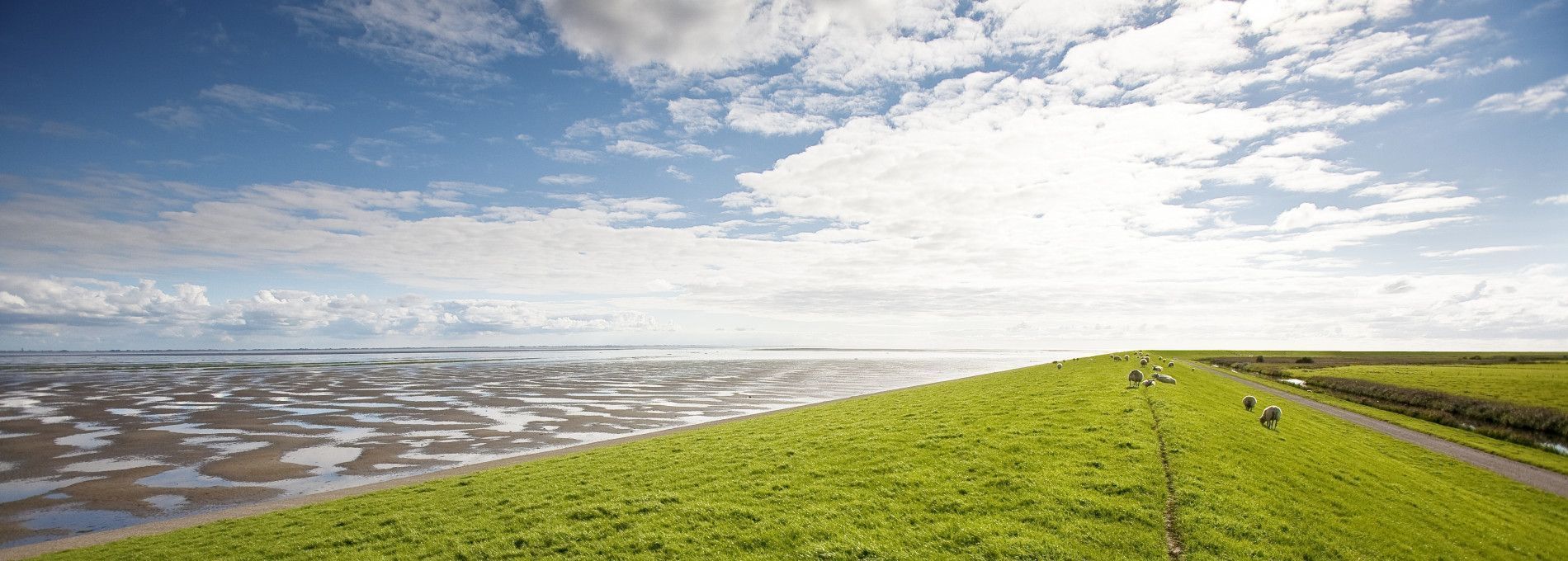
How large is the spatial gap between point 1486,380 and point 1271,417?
197ft

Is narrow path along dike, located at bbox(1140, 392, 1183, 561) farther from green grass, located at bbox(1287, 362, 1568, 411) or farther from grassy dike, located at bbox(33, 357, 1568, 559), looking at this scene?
green grass, located at bbox(1287, 362, 1568, 411)

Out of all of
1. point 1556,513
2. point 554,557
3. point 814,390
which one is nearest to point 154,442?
point 554,557

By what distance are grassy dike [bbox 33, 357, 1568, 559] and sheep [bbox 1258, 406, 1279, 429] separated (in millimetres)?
1908

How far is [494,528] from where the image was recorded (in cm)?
1423

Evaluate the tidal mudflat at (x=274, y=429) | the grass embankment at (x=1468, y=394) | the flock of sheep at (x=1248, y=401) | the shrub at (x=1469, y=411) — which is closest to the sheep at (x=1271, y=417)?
the flock of sheep at (x=1248, y=401)

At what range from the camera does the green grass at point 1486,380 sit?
46.6 meters

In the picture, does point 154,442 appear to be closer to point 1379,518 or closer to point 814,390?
point 814,390

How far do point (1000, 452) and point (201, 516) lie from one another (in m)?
27.6

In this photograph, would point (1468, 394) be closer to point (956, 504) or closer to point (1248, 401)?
point (1248, 401)

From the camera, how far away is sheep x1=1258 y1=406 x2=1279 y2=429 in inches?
963

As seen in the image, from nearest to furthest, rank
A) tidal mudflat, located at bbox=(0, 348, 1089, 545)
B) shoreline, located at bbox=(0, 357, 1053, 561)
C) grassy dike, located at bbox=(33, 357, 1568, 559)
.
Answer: grassy dike, located at bbox=(33, 357, 1568, 559) → shoreline, located at bbox=(0, 357, 1053, 561) → tidal mudflat, located at bbox=(0, 348, 1089, 545)

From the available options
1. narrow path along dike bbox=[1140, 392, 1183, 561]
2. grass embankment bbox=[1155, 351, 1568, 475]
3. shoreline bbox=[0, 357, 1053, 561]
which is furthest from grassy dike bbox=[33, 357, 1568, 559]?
grass embankment bbox=[1155, 351, 1568, 475]

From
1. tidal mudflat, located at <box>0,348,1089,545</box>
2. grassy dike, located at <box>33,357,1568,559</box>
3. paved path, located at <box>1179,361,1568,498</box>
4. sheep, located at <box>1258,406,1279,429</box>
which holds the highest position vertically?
sheep, located at <box>1258,406,1279,429</box>

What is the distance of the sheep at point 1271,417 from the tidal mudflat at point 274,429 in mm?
31352
